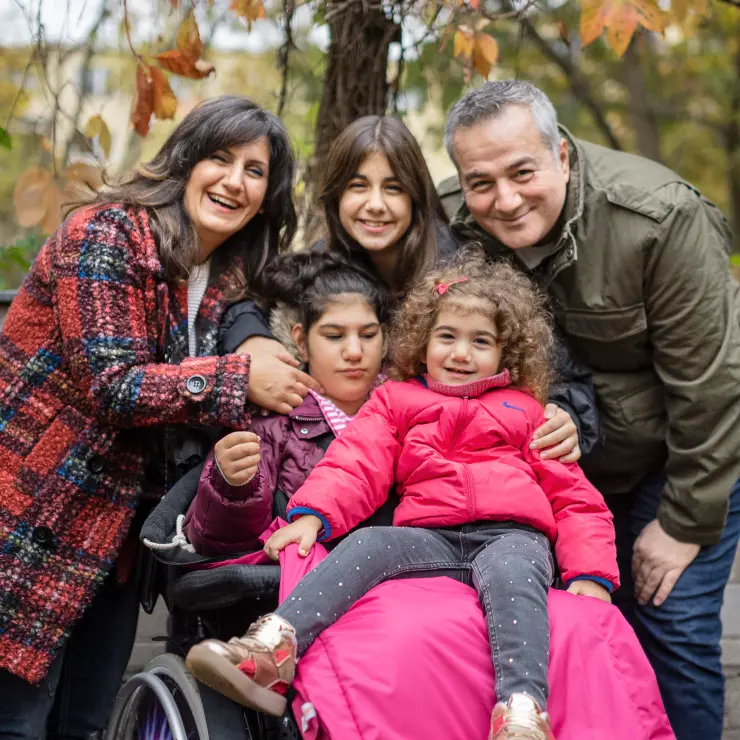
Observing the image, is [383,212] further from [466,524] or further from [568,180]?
[466,524]

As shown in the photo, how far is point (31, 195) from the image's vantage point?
327cm

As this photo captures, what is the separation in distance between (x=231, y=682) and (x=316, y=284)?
1.39 meters

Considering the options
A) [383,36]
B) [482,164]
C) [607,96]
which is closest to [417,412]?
[482,164]

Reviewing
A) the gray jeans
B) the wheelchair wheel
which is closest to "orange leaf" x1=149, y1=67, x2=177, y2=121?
the gray jeans

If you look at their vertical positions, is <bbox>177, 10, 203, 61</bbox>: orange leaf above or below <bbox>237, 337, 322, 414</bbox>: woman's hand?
above

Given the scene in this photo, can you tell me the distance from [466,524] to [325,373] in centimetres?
70

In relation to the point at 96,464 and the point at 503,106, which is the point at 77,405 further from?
the point at 503,106

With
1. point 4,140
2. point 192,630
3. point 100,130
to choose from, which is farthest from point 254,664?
point 100,130

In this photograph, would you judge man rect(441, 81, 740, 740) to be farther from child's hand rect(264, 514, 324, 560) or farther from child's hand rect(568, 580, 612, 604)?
child's hand rect(264, 514, 324, 560)

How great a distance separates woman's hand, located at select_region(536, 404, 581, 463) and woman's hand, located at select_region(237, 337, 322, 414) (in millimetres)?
677

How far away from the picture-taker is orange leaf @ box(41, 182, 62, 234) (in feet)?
10.7

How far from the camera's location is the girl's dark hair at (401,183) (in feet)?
9.24

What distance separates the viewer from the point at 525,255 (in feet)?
9.35

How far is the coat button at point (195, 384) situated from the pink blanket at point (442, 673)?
55cm
